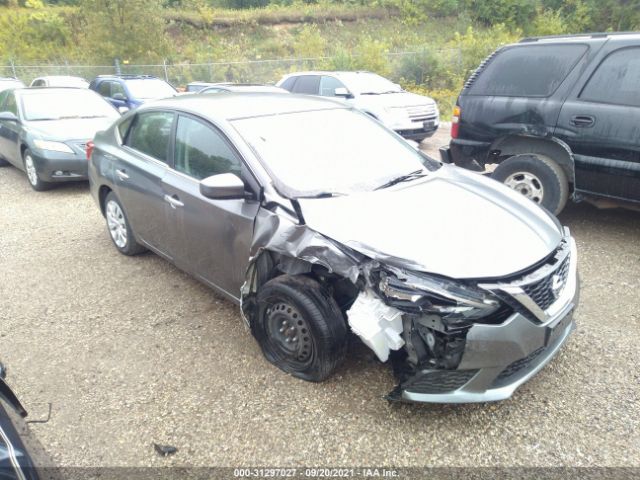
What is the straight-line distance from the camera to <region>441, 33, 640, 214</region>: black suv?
170 inches

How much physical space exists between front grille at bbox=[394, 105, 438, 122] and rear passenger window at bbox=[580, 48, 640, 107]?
516 centimetres

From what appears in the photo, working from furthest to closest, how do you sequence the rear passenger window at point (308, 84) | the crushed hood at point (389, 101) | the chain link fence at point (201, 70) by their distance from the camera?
1. the chain link fence at point (201, 70)
2. the rear passenger window at point (308, 84)
3. the crushed hood at point (389, 101)

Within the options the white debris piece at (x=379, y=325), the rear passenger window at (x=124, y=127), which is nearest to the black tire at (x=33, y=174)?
the rear passenger window at (x=124, y=127)

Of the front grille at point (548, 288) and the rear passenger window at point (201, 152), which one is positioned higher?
the rear passenger window at point (201, 152)

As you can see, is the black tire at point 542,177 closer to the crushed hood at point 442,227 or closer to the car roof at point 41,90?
the crushed hood at point 442,227

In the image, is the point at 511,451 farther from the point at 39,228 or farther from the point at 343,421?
the point at 39,228

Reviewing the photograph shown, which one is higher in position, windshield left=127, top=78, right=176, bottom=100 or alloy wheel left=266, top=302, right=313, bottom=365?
alloy wheel left=266, top=302, right=313, bottom=365

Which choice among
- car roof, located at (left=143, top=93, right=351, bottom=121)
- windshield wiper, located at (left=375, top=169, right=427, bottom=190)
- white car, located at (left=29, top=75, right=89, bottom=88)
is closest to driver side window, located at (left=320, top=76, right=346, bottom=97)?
car roof, located at (left=143, top=93, right=351, bottom=121)

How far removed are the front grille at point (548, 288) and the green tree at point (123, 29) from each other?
2402 centimetres

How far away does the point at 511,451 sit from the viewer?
7.56 feet

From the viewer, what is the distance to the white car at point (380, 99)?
9445 mm

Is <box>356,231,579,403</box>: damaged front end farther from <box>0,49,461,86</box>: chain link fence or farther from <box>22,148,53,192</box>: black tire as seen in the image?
<box>0,49,461,86</box>: chain link fence

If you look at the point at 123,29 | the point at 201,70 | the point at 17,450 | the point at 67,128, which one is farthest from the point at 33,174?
the point at 123,29

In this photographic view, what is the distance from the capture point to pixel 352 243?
95.7 inches
